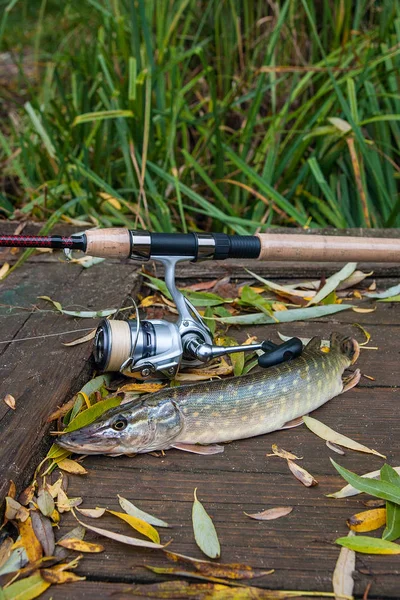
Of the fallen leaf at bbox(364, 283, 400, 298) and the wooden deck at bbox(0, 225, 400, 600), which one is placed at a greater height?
the wooden deck at bbox(0, 225, 400, 600)

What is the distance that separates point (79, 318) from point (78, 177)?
1640 millimetres

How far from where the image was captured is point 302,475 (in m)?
2.13

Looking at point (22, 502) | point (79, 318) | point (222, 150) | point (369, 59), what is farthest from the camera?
point (369, 59)

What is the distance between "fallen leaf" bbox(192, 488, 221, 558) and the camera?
1.81m

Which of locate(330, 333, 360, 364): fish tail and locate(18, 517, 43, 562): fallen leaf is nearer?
locate(18, 517, 43, 562): fallen leaf

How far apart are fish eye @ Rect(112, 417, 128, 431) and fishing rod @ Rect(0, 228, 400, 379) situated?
34 centimetres

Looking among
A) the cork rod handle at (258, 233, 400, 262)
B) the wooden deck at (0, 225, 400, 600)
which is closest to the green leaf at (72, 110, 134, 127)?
the wooden deck at (0, 225, 400, 600)

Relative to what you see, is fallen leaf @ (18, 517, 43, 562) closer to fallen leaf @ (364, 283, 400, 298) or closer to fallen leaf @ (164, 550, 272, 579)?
fallen leaf @ (164, 550, 272, 579)

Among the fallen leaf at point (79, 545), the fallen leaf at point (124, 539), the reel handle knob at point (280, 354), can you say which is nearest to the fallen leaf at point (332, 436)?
the reel handle knob at point (280, 354)

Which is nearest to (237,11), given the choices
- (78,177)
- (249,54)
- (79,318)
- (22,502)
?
(249,54)

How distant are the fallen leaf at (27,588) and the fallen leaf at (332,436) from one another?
1.01 metres

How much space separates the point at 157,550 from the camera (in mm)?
1827

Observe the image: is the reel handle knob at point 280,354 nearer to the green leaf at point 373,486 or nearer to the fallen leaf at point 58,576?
the green leaf at point 373,486

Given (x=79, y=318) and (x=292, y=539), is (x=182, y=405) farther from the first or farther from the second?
(x=79, y=318)
